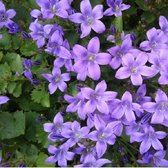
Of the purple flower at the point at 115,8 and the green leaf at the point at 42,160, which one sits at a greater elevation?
the purple flower at the point at 115,8

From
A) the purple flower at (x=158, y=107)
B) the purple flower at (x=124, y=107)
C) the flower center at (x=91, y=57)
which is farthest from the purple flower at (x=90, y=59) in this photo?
the purple flower at (x=158, y=107)

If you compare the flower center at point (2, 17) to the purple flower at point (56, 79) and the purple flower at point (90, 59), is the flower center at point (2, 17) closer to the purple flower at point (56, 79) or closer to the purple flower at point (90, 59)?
the purple flower at point (56, 79)

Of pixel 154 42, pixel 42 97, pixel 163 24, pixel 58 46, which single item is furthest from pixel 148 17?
pixel 42 97

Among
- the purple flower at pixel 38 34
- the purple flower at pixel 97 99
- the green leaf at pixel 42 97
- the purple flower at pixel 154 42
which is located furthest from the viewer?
the green leaf at pixel 42 97

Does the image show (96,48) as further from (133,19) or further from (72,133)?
(133,19)

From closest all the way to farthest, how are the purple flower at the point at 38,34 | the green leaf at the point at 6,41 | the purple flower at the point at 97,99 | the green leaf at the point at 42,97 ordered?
1. the purple flower at the point at 97,99
2. the purple flower at the point at 38,34
3. the green leaf at the point at 42,97
4. the green leaf at the point at 6,41

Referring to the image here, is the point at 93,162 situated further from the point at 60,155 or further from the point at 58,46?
the point at 58,46
